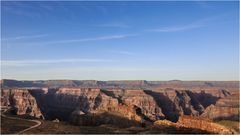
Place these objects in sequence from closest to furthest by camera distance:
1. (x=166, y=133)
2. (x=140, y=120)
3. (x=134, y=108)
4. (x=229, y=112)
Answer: (x=166, y=133) → (x=140, y=120) → (x=134, y=108) → (x=229, y=112)

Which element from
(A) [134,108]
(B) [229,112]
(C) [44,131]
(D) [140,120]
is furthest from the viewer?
(B) [229,112]

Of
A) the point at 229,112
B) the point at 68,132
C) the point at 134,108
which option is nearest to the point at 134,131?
the point at 68,132

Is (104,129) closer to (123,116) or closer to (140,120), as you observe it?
(140,120)

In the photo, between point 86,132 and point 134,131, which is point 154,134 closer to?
point 134,131

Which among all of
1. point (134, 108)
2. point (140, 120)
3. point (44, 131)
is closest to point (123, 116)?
point (134, 108)

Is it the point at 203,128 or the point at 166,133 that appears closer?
the point at 166,133

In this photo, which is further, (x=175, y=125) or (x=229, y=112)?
(x=229, y=112)

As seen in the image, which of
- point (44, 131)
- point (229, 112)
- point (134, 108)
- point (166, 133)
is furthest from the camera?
point (229, 112)

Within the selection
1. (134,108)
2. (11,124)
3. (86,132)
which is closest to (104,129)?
(86,132)

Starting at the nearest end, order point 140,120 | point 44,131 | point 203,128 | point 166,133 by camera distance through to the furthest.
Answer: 1. point 44,131
2. point 166,133
3. point 203,128
4. point 140,120
